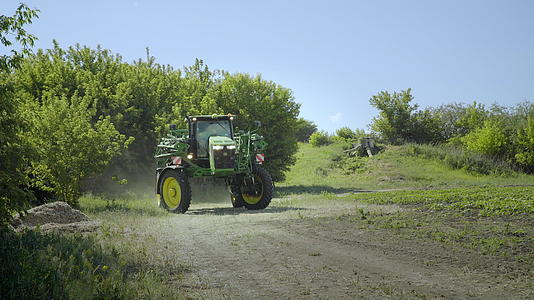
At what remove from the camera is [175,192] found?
16.9 metres

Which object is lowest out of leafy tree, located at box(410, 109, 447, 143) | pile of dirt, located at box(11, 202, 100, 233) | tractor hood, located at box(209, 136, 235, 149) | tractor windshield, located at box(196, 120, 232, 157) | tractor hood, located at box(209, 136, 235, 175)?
pile of dirt, located at box(11, 202, 100, 233)

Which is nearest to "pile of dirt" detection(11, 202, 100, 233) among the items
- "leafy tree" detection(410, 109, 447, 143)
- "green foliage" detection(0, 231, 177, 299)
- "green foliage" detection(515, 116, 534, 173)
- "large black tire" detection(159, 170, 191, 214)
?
"green foliage" detection(0, 231, 177, 299)

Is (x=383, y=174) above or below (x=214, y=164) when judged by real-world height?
below

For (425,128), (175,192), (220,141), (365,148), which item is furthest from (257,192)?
(425,128)

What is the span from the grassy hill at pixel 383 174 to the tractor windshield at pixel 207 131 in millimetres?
11809

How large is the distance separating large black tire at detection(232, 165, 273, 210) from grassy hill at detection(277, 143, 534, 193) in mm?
11778

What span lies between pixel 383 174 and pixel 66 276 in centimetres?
2901

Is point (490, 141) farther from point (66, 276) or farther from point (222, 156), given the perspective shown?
point (66, 276)

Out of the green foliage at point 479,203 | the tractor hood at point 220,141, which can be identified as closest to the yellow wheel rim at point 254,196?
the tractor hood at point 220,141

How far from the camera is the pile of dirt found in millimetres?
11630

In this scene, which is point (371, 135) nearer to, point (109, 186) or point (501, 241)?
point (109, 186)

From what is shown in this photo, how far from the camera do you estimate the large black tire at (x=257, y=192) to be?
17.0 meters

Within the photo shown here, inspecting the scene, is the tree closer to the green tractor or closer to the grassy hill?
the green tractor

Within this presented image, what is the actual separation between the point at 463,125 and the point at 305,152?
49.0 ft
